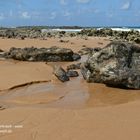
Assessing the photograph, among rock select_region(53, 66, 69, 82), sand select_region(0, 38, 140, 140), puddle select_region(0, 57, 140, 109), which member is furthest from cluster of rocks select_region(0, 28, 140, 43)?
sand select_region(0, 38, 140, 140)

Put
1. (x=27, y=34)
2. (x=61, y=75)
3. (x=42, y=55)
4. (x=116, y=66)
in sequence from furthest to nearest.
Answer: (x=27, y=34) → (x=42, y=55) → (x=61, y=75) → (x=116, y=66)

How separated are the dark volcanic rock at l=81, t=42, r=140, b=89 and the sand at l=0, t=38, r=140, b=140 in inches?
8.2

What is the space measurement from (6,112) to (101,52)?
3.45 metres

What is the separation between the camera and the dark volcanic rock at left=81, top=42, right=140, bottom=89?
742cm

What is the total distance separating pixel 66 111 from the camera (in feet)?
17.6

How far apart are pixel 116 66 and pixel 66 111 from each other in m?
2.58

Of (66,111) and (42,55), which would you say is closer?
(66,111)

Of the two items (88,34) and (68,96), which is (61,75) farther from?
(88,34)

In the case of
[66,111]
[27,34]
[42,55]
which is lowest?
[27,34]

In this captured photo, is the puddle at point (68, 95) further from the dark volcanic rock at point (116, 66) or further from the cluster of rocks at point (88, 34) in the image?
the cluster of rocks at point (88, 34)

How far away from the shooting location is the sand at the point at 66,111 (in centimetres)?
433

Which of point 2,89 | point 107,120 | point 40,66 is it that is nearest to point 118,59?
point 2,89

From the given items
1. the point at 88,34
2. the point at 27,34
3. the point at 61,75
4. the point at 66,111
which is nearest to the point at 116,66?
the point at 61,75

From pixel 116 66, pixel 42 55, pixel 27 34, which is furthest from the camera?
pixel 27 34
